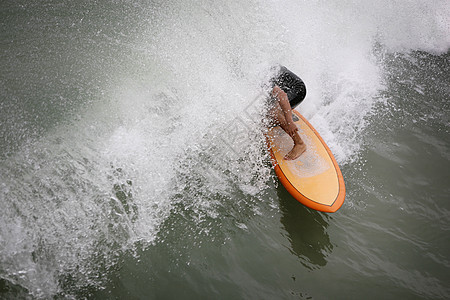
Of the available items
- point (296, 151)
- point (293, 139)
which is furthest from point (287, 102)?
point (296, 151)

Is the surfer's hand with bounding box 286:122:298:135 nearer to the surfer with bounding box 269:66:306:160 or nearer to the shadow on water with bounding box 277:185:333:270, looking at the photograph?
the surfer with bounding box 269:66:306:160

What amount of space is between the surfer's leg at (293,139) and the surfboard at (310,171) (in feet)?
0.32

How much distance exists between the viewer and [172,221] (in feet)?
10.6

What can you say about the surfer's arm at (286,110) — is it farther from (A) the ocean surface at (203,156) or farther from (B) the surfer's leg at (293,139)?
(A) the ocean surface at (203,156)

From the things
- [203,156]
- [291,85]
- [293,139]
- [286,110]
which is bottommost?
[203,156]

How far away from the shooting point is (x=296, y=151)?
3711 mm

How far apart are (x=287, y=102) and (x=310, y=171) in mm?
942

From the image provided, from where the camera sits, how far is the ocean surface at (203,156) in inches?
115

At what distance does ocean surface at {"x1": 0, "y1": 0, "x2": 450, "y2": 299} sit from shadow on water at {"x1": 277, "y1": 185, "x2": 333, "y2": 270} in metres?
0.01

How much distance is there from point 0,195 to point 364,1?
7925mm

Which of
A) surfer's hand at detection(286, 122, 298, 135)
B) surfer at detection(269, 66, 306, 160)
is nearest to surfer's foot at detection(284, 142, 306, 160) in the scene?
surfer at detection(269, 66, 306, 160)

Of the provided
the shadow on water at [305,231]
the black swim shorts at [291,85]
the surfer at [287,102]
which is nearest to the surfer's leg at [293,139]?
the surfer at [287,102]

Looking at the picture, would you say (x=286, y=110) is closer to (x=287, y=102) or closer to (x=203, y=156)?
(x=287, y=102)

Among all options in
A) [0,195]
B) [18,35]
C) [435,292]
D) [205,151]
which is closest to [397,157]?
[435,292]
